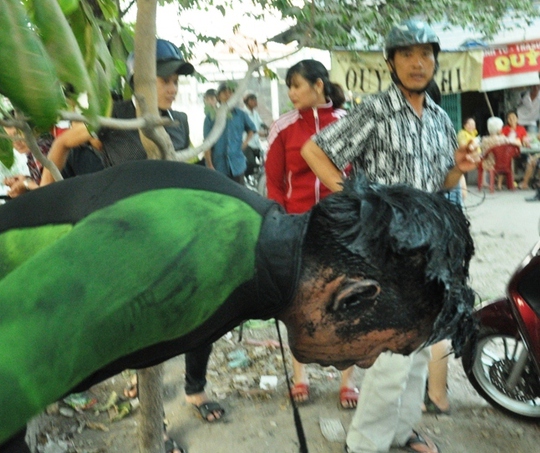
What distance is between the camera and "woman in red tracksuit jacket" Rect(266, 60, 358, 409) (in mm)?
3192

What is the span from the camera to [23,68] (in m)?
0.82

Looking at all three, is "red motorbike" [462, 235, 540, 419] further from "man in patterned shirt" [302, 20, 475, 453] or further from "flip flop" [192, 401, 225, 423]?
"flip flop" [192, 401, 225, 423]

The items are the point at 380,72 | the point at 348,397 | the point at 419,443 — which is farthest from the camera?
the point at 380,72

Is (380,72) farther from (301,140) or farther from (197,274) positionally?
(197,274)

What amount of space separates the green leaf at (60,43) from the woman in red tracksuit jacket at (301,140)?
226 centimetres

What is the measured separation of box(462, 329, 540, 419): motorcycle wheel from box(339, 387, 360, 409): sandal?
0.65 meters

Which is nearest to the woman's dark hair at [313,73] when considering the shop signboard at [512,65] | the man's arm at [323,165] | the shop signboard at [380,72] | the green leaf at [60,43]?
the man's arm at [323,165]

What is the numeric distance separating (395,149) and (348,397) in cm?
157

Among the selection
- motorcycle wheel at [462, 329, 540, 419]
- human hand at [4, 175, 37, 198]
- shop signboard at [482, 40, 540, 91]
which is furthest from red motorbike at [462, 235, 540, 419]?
Answer: shop signboard at [482, 40, 540, 91]

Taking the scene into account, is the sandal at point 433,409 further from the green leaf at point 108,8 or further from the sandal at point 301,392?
the green leaf at point 108,8

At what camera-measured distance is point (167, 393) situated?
11.7 ft

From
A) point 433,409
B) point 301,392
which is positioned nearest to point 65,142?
point 301,392

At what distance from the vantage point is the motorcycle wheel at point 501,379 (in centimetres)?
304

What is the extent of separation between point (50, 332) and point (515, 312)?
255 centimetres
